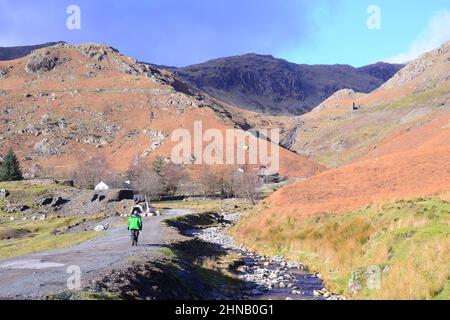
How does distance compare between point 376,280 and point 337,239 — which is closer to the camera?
point 376,280

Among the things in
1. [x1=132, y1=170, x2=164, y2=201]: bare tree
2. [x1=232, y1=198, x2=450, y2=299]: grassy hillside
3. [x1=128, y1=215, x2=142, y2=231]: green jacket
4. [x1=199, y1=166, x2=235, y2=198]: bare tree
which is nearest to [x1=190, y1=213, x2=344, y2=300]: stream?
[x1=232, y1=198, x2=450, y2=299]: grassy hillside

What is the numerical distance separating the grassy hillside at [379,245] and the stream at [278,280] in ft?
2.85

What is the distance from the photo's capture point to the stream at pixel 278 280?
2416 centimetres

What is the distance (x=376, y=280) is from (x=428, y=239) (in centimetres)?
392

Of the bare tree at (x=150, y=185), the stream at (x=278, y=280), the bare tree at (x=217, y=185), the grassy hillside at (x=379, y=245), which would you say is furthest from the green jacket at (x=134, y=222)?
the bare tree at (x=217, y=185)

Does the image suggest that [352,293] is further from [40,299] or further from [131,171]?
[131,171]

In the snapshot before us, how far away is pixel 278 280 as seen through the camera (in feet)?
92.7

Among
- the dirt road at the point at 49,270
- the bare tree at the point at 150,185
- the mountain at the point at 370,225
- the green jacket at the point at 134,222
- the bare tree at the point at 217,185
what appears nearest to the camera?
the dirt road at the point at 49,270

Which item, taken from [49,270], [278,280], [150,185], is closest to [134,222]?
[49,270]

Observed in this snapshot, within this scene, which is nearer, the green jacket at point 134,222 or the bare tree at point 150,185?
the green jacket at point 134,222

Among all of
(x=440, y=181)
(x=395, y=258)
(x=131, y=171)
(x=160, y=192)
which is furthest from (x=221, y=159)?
(x=395, y=258)

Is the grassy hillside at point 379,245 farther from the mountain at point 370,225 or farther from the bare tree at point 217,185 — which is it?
the bare tree at point 217,185

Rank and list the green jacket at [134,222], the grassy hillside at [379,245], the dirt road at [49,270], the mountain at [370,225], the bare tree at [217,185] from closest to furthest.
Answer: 1. the dirt road at [49,270]
2. the grassy hillside at [379,245]
3. the mountain at [370,225]
4. the green jacket at [134,222]
5. the bare tree at [217,185]

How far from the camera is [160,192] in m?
129
